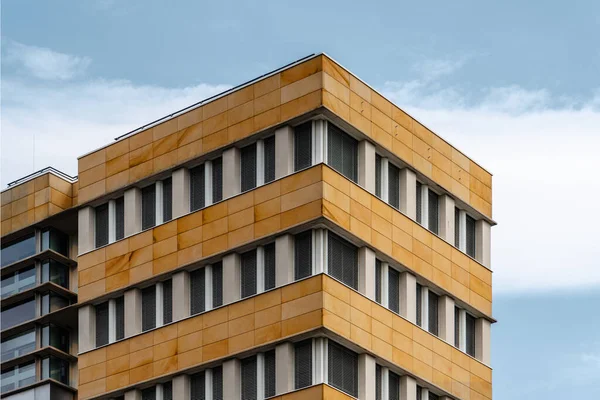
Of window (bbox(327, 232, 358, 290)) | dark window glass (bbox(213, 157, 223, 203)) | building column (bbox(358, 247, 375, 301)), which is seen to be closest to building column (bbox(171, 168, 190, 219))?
dark window glass (bbox(213, 157, 223, 203))

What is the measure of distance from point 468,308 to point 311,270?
46.9 feet

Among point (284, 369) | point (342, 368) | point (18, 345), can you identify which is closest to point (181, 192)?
point (284, 369)

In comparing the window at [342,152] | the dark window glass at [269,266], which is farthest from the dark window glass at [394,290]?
the dark window glass at [269,266]

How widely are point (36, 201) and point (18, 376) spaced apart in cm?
948

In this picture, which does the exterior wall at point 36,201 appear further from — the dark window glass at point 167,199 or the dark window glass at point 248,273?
the dark window glass at point 248,273

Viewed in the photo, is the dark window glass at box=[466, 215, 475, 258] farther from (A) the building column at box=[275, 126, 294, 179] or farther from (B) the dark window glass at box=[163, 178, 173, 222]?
(B) the dark window glass at box=[163, 178, 173, 222]

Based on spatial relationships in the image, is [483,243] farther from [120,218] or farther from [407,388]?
[120,218]

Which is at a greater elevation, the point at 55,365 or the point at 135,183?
the point at 135,183

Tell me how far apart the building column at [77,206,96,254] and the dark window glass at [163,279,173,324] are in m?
6.10

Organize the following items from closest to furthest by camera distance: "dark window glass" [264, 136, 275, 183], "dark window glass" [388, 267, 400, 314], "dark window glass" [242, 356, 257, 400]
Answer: "dark window glass" [242, 356, 257, 400] → "dark window glass" [264, 136, 275, 183] → "dark window glass" [388, 267, 400, 314]

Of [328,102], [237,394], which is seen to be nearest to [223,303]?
[237,394]

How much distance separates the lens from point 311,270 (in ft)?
301

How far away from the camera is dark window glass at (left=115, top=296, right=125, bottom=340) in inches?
3915

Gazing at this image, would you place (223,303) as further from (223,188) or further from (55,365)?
(55,365)
